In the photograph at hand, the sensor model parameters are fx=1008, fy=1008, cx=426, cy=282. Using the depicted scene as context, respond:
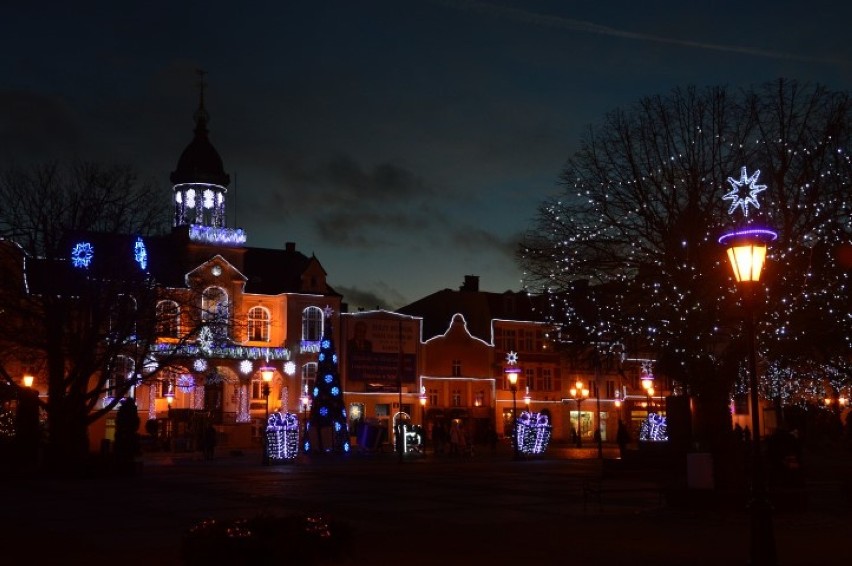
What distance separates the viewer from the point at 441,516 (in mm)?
19297

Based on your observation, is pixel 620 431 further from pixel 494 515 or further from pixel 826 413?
pixel 494 515

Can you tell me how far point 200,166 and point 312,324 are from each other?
528 inches

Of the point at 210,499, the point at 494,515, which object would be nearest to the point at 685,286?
the point at 494,515

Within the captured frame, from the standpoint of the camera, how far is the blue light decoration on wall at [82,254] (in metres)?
35.8

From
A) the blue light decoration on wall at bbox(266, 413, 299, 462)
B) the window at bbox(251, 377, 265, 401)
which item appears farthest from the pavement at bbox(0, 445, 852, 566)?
the window at bbox(251, 377, 265, 401)

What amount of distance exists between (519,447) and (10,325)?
73.6 feet

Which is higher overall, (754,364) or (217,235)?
(217,235)

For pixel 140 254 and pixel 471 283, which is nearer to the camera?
pixel 140 254

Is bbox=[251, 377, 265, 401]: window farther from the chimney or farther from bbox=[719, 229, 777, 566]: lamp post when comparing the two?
bbox=[719, 229, 777, 566]: lamp post

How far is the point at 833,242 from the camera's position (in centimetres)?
2702

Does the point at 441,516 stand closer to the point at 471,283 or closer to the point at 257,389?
the point at 257,389

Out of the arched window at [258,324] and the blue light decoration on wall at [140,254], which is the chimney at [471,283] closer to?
the arched window at [258,324]

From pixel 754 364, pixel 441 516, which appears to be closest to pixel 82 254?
pixel 441 516

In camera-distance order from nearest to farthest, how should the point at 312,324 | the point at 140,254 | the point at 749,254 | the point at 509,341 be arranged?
the point at 749,254 < the point at 140,254 < the point at 312,324 < the point at 509,341
